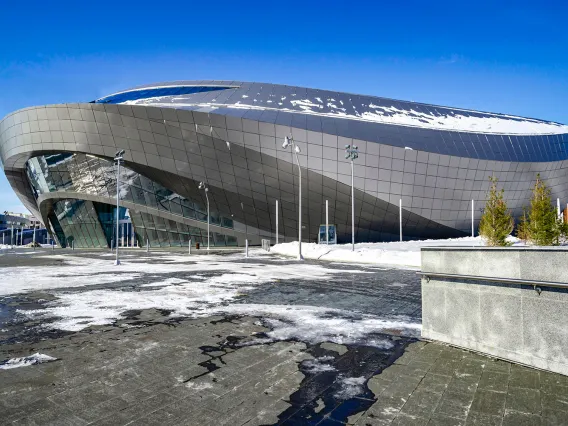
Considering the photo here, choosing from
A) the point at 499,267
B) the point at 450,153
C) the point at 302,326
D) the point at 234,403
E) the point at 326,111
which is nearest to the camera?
the point at 234,403

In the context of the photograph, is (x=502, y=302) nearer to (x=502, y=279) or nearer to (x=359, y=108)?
(x=502, y=279)

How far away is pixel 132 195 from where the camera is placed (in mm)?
56406

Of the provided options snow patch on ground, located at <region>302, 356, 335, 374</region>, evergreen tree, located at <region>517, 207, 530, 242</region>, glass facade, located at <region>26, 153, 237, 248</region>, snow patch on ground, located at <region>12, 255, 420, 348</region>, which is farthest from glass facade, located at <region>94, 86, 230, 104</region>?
snow patch on ground, located at <region>302, 356, 335, 374</region>

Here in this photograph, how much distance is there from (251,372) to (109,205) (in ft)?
212

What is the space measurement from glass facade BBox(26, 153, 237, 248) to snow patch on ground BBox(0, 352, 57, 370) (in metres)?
49.6

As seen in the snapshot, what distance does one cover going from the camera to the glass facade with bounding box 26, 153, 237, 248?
182 feet

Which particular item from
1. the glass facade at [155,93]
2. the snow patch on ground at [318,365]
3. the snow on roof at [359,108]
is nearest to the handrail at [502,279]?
the snow patch on ground at [318,365]

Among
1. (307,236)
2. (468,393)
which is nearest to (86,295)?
(468,393)

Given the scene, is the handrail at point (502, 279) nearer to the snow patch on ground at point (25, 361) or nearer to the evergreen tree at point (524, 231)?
the snow patch on ground at point (25, 361)

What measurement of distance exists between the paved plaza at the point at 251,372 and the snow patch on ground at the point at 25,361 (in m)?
0.14

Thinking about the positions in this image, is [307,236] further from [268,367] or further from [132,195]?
[268,367]

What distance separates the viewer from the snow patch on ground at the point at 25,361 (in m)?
5.18

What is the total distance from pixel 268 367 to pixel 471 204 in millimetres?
50488

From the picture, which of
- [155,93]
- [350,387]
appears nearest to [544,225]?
[350,387]
